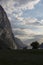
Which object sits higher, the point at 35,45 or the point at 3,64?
the point at 35,45

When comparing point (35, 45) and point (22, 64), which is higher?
point (35, 45)

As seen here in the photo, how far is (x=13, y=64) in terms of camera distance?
31.2 m

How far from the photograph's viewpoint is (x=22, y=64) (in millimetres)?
31188

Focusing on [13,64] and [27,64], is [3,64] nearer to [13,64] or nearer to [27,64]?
[13,64]

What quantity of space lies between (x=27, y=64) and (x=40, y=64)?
195 centimetres

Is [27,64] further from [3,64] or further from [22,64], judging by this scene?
[3,64]

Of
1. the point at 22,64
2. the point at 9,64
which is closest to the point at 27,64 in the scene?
the point at 22,64

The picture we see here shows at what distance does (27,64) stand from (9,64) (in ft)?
8.87

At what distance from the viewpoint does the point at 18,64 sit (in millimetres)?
30953

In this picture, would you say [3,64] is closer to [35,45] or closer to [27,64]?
[27,64]

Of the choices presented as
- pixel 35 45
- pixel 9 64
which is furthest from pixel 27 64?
pixel 35 45

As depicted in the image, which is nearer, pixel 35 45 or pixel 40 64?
pixel 40 64

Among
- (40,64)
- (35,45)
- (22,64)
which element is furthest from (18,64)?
(35,45)

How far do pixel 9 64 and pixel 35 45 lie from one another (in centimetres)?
8834
